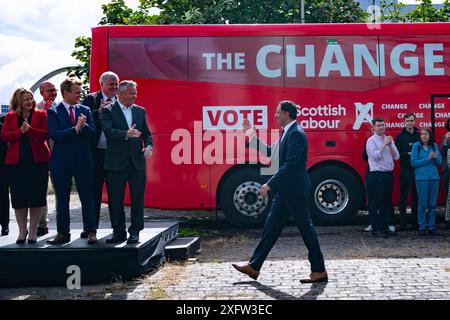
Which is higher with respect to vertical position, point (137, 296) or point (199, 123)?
point (199, 123)

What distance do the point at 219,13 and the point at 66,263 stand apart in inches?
567

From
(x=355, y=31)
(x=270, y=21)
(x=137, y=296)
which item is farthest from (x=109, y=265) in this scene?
(x=270, y=21)

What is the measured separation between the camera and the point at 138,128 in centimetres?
653

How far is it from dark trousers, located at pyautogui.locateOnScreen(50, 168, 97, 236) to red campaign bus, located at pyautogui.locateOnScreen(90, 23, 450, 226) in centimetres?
407

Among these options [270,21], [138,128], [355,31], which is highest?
[270,21]

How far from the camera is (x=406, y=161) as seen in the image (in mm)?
10203

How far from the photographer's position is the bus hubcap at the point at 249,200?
10.7 metres

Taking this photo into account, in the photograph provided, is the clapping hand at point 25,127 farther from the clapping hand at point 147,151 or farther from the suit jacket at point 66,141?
the clapping hand at point 147,151

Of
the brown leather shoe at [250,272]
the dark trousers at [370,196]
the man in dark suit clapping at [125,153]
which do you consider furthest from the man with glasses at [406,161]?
the man in dark suit clapping at [125,153]

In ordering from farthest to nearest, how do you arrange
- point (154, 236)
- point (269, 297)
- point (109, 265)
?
point (154, 236), point (109, 265), point (269, 297)

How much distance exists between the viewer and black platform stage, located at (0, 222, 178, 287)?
636 cm

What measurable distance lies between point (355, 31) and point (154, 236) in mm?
6015

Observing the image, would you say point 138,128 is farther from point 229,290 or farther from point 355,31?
point 355,31

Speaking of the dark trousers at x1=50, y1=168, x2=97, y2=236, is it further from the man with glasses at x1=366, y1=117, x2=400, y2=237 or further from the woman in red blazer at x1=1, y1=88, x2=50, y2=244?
the man with glasses at x1=366, y1=117, x2=400, y2=237
